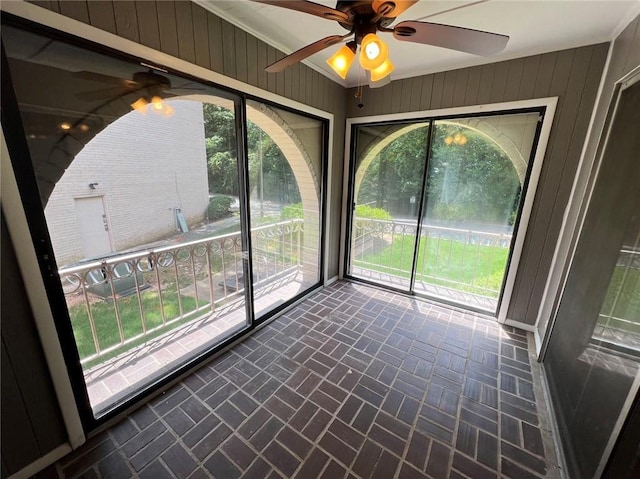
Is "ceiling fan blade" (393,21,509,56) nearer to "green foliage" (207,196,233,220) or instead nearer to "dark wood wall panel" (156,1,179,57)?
"dark wood wall panel" (156,1,179,57)

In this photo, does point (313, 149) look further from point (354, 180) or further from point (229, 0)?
point (229, 0)

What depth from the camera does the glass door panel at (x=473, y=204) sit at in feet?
8.61

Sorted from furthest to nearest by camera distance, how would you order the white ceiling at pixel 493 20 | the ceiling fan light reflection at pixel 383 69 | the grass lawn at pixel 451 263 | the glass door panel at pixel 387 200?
1. the grass lawn at pixel 451 263
2. the glass door panel at pixel 387 200
3. the white ceiling at pixel 493 20
4. the ceiling fan light reflection at pixel 383 69

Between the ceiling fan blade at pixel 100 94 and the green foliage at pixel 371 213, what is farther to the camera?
the green foliage at pixel 371 213

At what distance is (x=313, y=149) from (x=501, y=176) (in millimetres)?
2085

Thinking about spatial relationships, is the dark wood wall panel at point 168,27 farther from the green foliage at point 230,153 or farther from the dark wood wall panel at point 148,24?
the green foliage at point 230,153

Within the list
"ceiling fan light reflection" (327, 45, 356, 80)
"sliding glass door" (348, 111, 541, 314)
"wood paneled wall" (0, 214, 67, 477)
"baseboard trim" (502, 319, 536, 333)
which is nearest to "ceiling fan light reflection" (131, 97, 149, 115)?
"wood paneled wall" (0, 214, 67, 477)

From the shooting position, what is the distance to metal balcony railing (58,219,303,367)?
5.93 feet

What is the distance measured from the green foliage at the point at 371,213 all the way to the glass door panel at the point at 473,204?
0.56 metres

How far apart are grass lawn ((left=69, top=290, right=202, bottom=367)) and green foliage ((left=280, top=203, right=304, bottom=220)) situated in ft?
5.03

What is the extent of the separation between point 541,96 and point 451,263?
2055 millimetres

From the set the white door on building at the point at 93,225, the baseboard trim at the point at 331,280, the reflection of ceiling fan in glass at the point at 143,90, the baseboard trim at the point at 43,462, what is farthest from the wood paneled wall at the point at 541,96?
the baseboard trim at the point at 43,462

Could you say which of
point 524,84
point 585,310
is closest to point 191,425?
point 585,310

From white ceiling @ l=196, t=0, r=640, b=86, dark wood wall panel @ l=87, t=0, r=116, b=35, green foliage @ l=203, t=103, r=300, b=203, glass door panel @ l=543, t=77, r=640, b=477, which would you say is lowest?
glass door panel @ l=543, t=77, r=640, b=477
